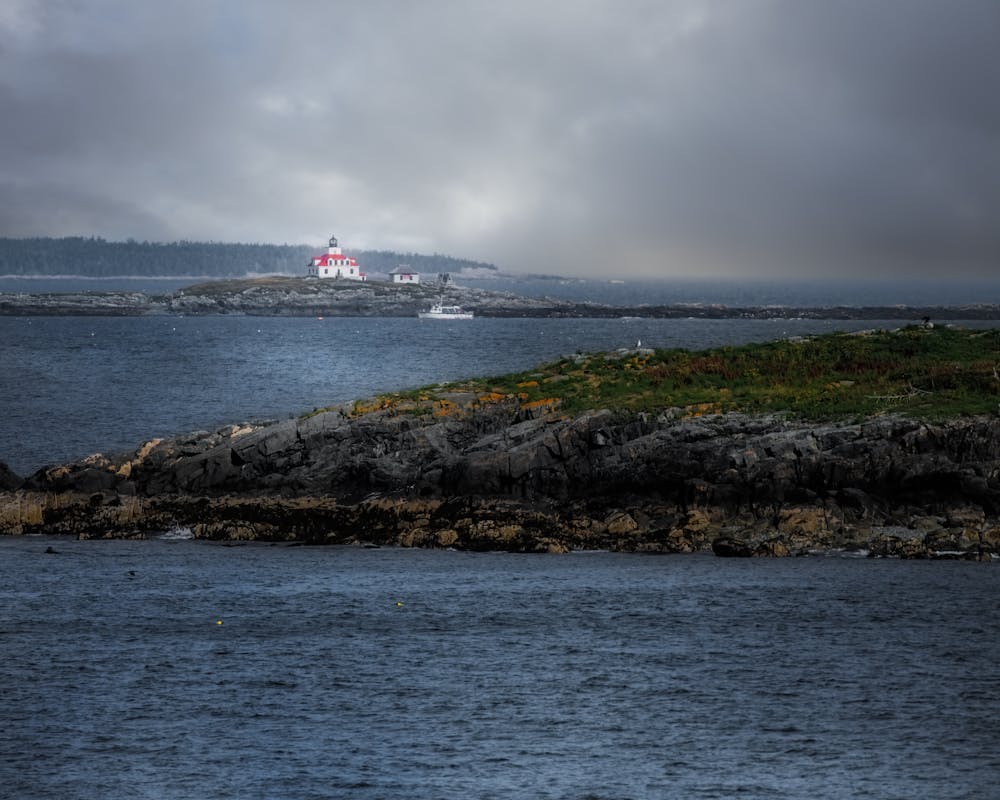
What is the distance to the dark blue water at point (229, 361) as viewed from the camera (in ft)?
225

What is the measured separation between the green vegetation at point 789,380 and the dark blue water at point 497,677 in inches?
406

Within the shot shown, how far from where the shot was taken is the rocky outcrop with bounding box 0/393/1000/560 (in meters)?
35.8

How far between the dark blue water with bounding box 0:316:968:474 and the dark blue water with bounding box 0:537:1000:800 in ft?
83.0

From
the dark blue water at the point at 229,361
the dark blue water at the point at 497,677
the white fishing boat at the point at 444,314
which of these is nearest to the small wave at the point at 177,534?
the dark blue water at the point at 497,677

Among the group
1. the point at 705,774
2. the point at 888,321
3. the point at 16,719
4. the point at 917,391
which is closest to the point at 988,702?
the point at 705,774

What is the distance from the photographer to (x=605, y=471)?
39.7m

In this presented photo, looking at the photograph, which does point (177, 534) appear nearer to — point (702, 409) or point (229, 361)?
point (702, 409)

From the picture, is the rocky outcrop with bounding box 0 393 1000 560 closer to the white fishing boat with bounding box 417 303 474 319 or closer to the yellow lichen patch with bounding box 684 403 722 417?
the yellow lichen patch with bounding box 684 403 722 417

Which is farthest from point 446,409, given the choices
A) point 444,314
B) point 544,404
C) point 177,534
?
point 444,314

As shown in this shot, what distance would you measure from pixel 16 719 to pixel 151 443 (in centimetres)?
2619

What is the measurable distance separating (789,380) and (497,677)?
25957 millimetres

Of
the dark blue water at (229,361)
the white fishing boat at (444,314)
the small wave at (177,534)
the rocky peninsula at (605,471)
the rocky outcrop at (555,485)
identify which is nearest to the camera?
the rocky outcrop at (555,485)

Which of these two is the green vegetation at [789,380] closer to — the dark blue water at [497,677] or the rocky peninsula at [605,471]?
the rocky peninsula at [605,471]

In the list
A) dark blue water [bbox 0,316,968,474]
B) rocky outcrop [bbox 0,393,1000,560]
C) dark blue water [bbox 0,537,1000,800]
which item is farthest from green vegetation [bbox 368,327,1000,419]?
dark blue water [bbox 0,316,968,474]
